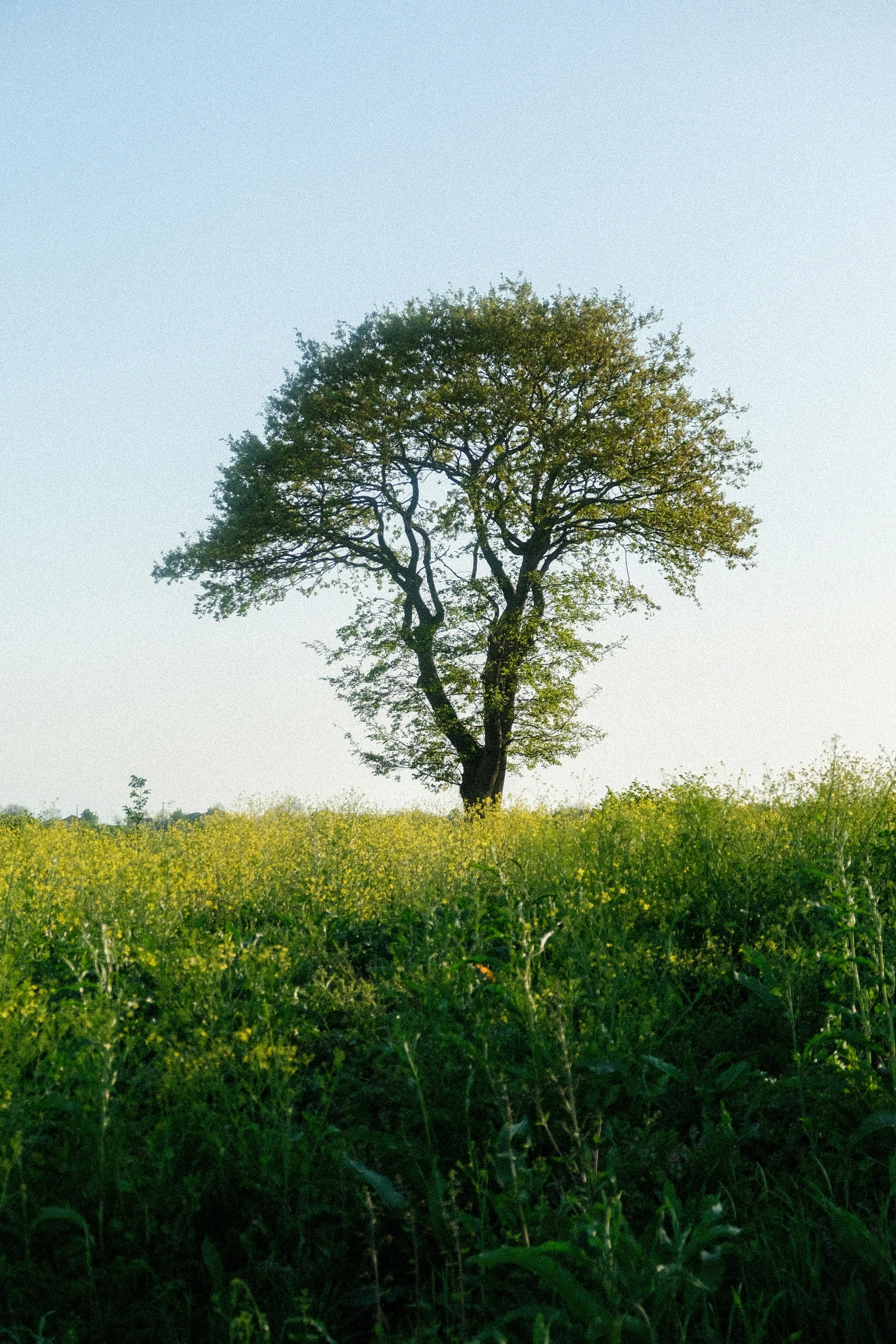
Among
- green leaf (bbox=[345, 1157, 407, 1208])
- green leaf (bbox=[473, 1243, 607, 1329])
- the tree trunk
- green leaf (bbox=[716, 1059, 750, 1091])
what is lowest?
green leaf (bbox=[345, 1157, 407, 1208])

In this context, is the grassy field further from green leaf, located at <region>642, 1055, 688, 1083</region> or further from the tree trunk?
the tree trunk

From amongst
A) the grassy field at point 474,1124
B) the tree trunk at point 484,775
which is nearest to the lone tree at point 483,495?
the tree trunk at point 484,775

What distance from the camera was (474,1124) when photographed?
3.54 m

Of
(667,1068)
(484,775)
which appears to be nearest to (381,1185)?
(667,1068)

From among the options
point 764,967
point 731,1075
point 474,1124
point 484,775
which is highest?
point 484,775

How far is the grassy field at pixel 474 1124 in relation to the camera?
8.95 feet

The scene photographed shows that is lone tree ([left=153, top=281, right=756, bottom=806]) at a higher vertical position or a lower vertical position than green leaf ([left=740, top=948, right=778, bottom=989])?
higher

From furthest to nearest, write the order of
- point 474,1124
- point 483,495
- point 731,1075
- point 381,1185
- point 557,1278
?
point 483,495, point 731,1075, point 474,1124, point 381,1185, point 557,1278

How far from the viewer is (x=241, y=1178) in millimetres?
3318

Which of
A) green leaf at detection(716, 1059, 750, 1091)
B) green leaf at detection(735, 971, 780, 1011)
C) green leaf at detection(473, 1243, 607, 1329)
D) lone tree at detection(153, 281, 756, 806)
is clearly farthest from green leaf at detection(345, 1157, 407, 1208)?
lone tree at detection(153, 281, 756, 806)

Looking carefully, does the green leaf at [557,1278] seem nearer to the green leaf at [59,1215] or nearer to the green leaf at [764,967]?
the green leaf at [59,1215]

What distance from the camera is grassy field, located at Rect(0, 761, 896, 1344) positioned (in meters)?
2.73

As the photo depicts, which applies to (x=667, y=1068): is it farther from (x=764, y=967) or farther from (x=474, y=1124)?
(x=764, y=967)

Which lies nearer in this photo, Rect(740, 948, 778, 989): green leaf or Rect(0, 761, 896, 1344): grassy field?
Rect(0, 761, 896, 1344): grassy field
